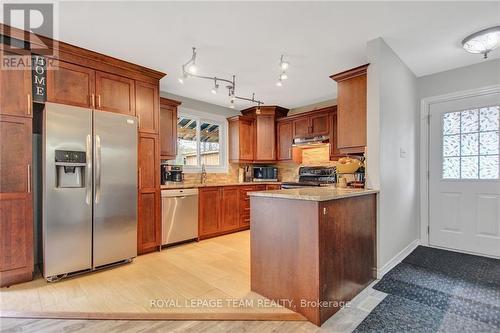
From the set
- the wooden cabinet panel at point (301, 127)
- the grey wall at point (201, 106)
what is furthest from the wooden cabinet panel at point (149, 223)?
the wooden cabinet panel at point (301, 127)

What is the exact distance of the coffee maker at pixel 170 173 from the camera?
423 centimetres

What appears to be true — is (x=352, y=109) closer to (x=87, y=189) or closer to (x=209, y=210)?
(x=209, y=210)

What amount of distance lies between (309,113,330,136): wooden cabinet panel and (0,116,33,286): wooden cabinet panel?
13.5 ft

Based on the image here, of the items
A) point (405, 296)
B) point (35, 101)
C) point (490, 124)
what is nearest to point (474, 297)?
point (405, 296)

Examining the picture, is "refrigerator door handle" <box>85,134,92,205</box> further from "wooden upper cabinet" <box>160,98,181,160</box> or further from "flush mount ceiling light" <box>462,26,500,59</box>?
"flush mount ceiling light" <box>462,26,500,59</box>

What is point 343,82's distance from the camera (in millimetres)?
3098

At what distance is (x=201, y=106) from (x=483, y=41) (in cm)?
414

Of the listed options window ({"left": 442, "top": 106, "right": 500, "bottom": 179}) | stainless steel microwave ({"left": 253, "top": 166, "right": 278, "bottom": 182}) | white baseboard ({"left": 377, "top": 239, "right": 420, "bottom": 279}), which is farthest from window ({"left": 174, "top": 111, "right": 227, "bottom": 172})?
window ({"left": 442, "top": 106, "right": 500, "bottom": 179})

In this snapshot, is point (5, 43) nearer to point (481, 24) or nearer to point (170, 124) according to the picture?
point (170, 124)

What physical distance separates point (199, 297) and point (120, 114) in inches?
88.6

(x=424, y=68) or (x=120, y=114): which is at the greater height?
(x=424, y=68)

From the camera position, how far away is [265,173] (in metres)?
5.63

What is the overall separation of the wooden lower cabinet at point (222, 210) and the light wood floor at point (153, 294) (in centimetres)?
99

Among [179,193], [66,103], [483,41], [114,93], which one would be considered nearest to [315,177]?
[179,193]
